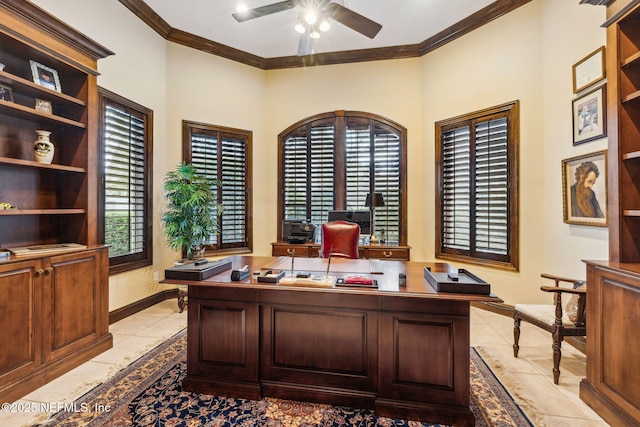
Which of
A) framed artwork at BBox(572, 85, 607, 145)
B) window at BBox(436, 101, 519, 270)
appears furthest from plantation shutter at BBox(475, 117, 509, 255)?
framed artwork at BBox(572, 85, 607, 145)

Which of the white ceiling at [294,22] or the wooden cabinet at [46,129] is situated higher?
the white ceiling at [294,22]

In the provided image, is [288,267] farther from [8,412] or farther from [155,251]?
[155,251]

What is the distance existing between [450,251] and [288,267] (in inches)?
109

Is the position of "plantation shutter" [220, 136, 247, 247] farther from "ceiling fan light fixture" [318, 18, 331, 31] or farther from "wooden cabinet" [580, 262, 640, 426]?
"wooden cabinet" [580, 262, 640, 426]

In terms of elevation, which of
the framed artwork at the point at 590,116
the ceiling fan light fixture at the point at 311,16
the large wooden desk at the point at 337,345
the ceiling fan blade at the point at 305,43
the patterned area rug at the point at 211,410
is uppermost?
the ceiling fan blade at the point at 305,43

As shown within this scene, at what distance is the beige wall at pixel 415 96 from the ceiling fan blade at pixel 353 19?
194cm

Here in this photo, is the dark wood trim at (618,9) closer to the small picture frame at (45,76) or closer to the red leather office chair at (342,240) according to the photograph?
the red leather office chair at (342,240)

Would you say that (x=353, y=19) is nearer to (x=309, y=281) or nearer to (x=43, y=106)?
(x=309, y=281)

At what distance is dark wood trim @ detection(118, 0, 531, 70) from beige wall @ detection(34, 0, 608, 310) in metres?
0.09

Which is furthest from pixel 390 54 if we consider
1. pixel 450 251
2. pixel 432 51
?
pixel 450 251

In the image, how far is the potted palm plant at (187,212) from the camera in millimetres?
3814

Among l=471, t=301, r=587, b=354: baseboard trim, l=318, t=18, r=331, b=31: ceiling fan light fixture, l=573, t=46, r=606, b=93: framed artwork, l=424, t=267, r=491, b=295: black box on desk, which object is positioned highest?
l=318, t=18, r=331, b=31: ceiling fan light fixture

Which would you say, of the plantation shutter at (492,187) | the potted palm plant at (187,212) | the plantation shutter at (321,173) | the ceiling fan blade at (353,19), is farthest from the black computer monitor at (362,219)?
the ceiling fan blade at (353,19)

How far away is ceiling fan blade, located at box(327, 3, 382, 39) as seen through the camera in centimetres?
254
